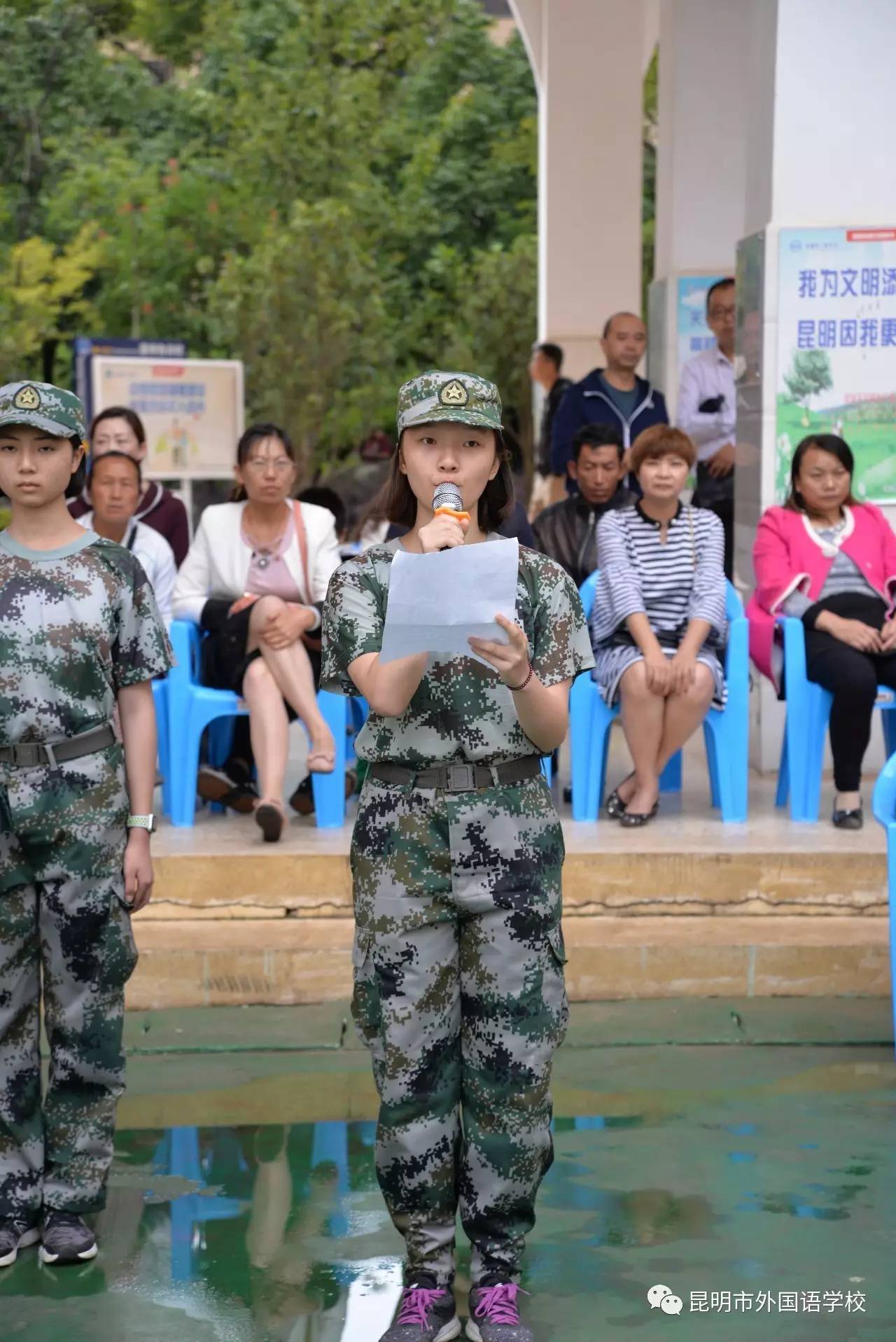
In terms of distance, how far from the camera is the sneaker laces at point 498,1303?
3.31 metres

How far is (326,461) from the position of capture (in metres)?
→ 19.7

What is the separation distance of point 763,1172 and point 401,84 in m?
19.8

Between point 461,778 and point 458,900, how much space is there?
221 millimetres

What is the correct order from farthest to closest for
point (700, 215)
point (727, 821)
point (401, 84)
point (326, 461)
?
point (401, 84)
point (326, 461)
point (700, 215)
point (727, 821)

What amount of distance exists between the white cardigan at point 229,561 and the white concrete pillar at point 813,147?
1781mm

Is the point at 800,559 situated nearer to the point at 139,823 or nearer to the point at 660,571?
the point at 660,571

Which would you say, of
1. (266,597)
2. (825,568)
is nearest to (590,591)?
(825,568)

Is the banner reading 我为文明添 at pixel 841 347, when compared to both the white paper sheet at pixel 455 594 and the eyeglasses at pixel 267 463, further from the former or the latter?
the white paper sheet at pixel 455 594

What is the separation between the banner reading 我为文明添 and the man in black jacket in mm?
645

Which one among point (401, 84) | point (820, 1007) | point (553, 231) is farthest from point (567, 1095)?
point (401, 84)

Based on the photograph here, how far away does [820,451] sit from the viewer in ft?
20.6

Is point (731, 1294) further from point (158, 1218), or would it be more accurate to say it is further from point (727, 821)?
point (727, 821)

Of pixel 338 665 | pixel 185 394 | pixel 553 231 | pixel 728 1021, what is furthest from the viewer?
pixel 553 231

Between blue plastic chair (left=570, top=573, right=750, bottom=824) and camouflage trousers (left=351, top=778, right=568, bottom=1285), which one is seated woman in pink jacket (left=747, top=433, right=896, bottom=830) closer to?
blue plastic chair (left=570, top=573, right=750, bottom=824)
